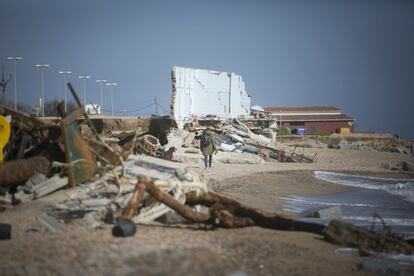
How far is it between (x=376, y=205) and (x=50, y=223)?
33.3ft

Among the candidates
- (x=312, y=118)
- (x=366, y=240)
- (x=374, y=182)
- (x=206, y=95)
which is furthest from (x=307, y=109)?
(x=366, y=240)

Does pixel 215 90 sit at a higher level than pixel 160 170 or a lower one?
higher

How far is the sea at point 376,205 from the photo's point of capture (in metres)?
7.84

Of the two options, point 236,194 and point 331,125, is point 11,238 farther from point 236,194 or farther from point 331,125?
point 331,125

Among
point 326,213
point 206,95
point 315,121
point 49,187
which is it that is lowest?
point 326,213

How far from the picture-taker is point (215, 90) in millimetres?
39781

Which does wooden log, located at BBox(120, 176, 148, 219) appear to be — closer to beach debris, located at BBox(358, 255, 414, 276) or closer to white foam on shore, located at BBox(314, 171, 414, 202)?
beach debris, located at BBox(358, 255, 414, 276)

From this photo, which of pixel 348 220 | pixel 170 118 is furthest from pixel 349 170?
pixel 348 220

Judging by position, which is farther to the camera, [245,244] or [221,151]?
[221,151]

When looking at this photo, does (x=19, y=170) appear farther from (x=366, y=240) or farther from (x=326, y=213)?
(x=366, y=240)

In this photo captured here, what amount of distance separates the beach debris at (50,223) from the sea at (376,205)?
476 cm

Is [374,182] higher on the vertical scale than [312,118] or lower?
lower

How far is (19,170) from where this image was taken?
10.9 m

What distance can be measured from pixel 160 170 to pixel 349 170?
61.6 feet
